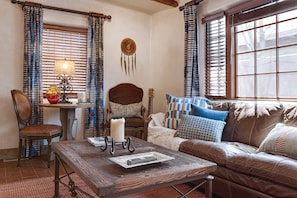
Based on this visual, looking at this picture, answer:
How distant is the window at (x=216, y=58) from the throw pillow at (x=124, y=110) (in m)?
1.24

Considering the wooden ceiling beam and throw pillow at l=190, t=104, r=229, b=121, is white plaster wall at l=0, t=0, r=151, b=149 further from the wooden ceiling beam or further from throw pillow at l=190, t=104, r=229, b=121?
throw pillow at l=190, t=104, r=229, b=121

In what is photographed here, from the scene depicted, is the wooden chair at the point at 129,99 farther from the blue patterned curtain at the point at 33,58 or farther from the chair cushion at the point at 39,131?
the blue patterned curtain at the point at 33,58

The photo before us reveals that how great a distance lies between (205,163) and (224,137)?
1344 mm

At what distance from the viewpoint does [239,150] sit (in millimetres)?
2227

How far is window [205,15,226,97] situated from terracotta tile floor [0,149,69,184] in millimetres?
2331

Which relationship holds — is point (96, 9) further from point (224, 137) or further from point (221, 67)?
point (224, 137)

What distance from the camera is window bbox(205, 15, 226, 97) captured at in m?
3.48

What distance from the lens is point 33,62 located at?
140 inches

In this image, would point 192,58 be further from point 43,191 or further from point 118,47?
point 43,191

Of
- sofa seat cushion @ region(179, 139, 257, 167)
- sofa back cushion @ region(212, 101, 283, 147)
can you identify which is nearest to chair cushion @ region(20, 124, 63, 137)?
sofa seat cushion @ region(179, 139, 257, 167)

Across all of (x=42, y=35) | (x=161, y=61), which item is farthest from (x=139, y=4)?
(x=42, y=35)

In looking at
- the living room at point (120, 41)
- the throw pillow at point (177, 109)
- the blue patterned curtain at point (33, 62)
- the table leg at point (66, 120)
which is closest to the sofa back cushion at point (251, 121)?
the throw pillow at point (177, 109)

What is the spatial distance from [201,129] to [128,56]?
2364 mm

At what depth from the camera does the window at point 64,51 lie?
380cm
